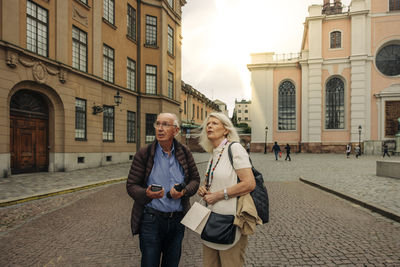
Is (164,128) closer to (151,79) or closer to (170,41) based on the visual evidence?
(151,79)

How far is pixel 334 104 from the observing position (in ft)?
115

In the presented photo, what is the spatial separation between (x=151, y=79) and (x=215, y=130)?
1992 centimetres

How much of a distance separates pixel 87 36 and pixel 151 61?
6.51m

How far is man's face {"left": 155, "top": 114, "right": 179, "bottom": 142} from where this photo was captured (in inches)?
96.0

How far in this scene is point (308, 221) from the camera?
206 inches

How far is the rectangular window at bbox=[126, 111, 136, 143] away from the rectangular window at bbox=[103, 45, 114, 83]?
10.4 feet

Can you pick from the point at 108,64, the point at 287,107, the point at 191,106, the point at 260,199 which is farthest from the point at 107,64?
the point at 287,107

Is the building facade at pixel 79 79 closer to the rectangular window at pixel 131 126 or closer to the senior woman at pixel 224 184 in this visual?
the rectangular window at pixel 131 126

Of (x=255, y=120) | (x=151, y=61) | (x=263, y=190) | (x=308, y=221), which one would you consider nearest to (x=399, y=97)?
(x=255, y=120)

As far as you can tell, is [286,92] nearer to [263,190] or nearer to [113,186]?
[113,186]

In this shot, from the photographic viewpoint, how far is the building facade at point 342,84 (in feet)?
108

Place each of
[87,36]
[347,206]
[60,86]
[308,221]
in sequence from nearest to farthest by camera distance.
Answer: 1. [308,221]
2. [347,206]
3. [60,86]
4. [87,36]

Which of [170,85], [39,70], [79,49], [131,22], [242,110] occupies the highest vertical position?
[242,110]

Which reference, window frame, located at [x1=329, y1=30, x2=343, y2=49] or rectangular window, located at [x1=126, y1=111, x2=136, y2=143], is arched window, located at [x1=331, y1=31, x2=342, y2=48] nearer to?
window frame, located at [x1=329, y1=30, x2=343, y2=49]
